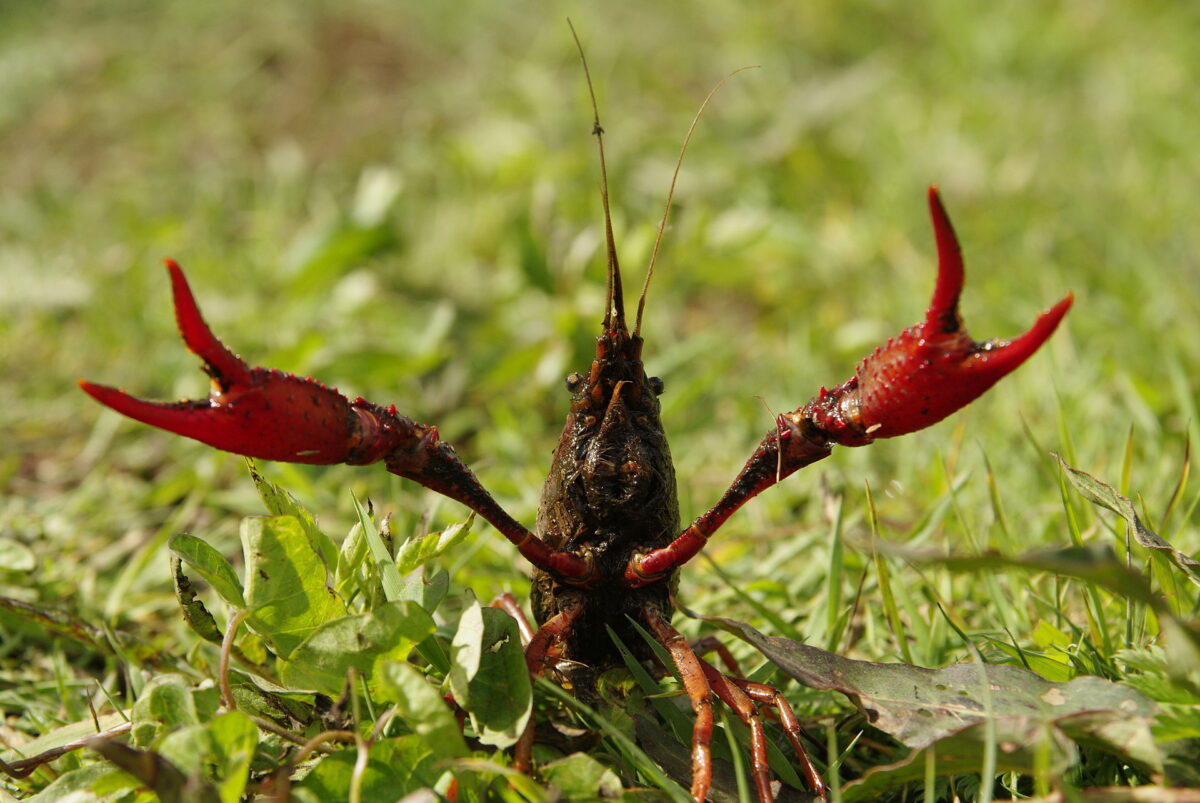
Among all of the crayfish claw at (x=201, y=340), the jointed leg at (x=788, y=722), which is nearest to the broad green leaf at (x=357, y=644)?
the crayfish claw at (x=201, y=340)

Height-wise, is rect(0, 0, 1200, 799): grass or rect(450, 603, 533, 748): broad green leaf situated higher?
rect(0, 0, 1200, 799): grass

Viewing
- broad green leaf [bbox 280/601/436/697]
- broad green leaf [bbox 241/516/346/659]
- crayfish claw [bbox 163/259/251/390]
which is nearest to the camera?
crayfish claw [bbox 163/259/251/390]

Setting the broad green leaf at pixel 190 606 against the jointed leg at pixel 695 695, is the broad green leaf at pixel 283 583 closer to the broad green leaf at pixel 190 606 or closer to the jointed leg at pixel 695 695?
the broad green leaf at pixel 190 606

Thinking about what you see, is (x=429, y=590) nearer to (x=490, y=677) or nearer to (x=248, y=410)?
(x=490, y=677)

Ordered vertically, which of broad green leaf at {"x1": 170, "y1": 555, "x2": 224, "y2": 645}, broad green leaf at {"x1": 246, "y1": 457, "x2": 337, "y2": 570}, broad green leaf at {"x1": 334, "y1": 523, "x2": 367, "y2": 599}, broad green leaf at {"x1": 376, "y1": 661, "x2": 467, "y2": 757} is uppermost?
broad green leaf at {"x1": 246, "y1": 457, "x2": 337, "y2": 570}

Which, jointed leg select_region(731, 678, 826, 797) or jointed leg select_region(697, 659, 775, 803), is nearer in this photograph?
jointed leg select_region(697, 659, 775, 803)

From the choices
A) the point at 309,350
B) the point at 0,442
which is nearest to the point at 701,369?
the point at 309,350

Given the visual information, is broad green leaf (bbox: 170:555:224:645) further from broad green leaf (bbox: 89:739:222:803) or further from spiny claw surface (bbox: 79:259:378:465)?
broad green leaf (bbox: 89:739:222:803)

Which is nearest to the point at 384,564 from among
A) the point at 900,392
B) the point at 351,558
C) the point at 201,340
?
the point at 351,558

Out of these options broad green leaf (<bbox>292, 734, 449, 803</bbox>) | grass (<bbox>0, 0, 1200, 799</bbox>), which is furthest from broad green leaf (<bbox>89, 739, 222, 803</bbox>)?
grass (<bbox>0, 0, 1200, 799</bbox>)
